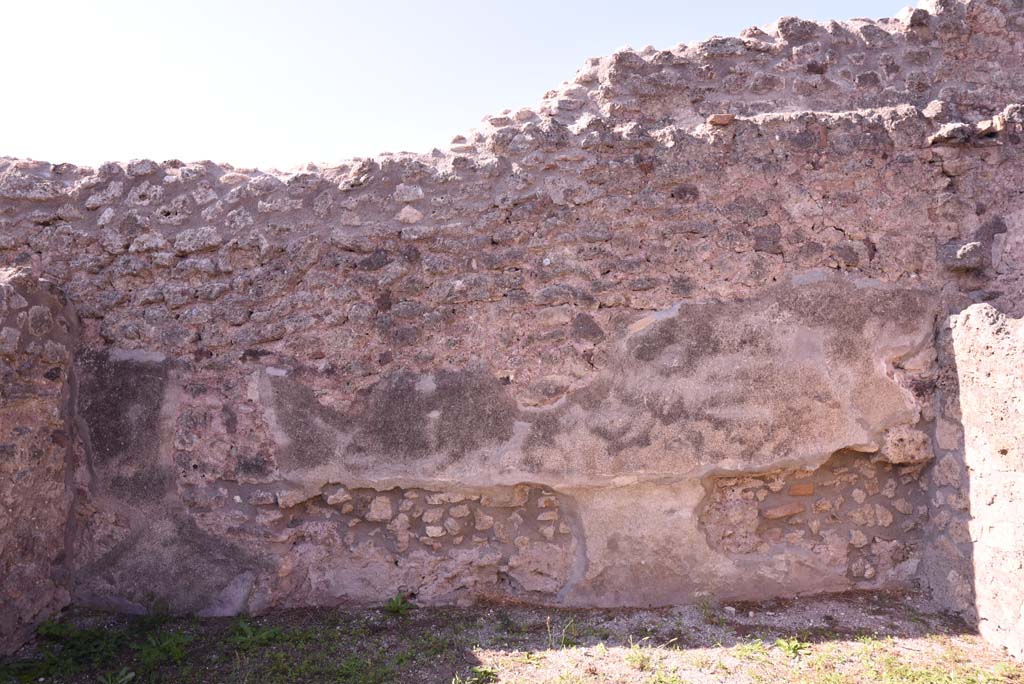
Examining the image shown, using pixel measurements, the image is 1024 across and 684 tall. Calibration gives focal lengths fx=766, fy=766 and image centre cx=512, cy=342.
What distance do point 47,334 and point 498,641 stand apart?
2451 millimetres

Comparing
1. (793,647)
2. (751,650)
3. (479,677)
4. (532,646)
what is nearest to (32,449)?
(479,677)

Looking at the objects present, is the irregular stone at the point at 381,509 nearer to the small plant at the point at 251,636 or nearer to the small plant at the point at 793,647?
the small plant at the point at 251,636

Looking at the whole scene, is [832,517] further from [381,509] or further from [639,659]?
[381,509]

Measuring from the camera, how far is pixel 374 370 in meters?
3.55

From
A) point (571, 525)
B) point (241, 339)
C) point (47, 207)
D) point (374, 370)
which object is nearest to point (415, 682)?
point (571, 525)

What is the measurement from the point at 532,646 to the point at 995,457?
197 centimetres

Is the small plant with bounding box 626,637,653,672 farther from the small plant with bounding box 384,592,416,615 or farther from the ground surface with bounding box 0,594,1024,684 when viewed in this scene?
the small plant with bounding box 384,592,416,615

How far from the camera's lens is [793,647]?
2.92m

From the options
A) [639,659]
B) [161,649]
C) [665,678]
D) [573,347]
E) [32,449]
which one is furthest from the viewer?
[573,347]

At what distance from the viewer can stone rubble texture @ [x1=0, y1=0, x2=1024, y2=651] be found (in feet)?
11.0

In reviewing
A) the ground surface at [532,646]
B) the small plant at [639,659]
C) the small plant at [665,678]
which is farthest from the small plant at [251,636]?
the small plant at [665,678]

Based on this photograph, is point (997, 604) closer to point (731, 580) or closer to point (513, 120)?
point (731, 580)

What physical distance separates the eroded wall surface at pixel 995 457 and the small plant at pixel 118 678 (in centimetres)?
328

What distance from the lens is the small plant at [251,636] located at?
314cm
